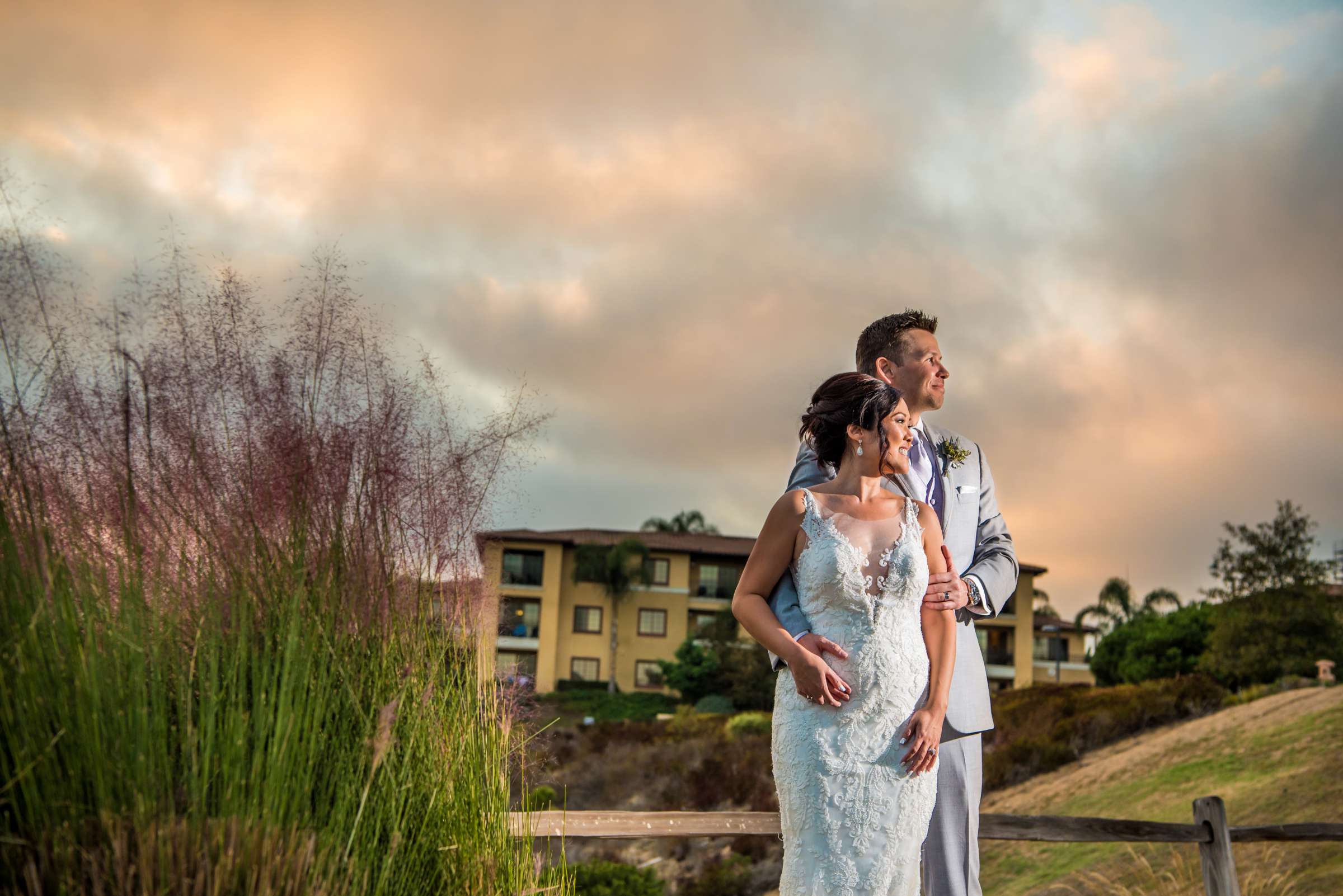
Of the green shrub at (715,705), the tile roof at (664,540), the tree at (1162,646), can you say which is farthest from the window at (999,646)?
the green shrub at (715,705)

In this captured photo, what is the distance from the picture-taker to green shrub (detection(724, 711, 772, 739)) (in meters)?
25.7

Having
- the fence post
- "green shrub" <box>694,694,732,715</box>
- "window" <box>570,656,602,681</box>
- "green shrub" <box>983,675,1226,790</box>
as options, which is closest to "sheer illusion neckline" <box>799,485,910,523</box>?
the fence post

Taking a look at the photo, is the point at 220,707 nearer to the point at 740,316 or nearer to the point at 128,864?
the point at 128,864

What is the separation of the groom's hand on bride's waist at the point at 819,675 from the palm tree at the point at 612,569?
43.0 metres

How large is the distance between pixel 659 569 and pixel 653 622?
254 centimetres

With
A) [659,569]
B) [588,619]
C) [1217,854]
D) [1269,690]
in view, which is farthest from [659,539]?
[1217,854]

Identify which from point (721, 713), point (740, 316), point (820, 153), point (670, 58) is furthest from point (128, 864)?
point (721, 713)

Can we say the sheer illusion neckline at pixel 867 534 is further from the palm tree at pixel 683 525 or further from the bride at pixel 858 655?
the palm tree at pixel 683 525

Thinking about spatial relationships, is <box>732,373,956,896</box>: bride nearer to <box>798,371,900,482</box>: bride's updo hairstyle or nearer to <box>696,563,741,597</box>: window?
<box>798,371,900,482</box>: bride's updo hairstyle

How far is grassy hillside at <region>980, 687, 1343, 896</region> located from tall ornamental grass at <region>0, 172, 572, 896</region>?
22.1ft

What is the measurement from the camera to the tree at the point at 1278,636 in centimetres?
2405

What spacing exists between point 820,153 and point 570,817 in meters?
7.02

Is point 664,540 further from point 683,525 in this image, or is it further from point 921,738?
point 921,738

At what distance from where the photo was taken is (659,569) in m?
49.2
